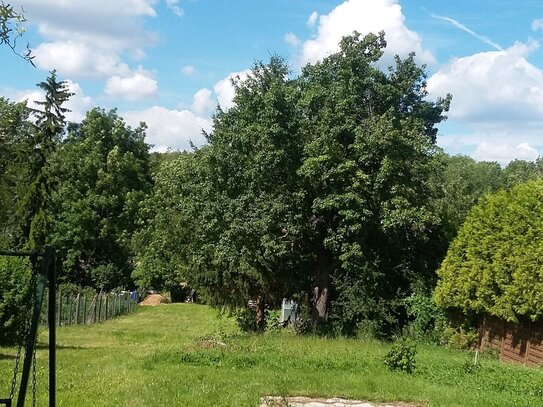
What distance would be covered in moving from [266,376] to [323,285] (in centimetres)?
1027

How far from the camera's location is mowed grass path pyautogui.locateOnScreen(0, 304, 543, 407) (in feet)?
36.6

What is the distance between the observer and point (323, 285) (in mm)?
23234

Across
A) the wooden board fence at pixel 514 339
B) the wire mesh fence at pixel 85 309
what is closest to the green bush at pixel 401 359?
the wooden board fence at pixel 514 339

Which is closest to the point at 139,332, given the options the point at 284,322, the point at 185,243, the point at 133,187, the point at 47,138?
the point at 185,243

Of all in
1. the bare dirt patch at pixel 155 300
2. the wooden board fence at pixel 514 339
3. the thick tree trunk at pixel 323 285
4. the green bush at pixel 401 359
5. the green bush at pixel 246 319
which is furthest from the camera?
the bare dirt patch at pixel 155 300

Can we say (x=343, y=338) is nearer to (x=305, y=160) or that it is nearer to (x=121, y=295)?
(x=305, y=160)

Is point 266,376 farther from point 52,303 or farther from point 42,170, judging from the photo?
point 42,170

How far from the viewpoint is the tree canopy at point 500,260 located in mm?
17078

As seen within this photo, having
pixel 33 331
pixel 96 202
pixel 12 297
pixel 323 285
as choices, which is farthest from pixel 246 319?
pixel 96 202

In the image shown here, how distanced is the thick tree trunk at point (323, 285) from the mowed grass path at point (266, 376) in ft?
11.5

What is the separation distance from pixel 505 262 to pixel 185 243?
44.4 feet

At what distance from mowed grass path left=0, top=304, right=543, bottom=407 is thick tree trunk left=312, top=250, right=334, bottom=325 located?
349 centimetres

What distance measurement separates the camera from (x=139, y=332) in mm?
28078

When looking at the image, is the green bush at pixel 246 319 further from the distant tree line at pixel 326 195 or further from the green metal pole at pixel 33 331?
the green metal pole at pixel 33 331
